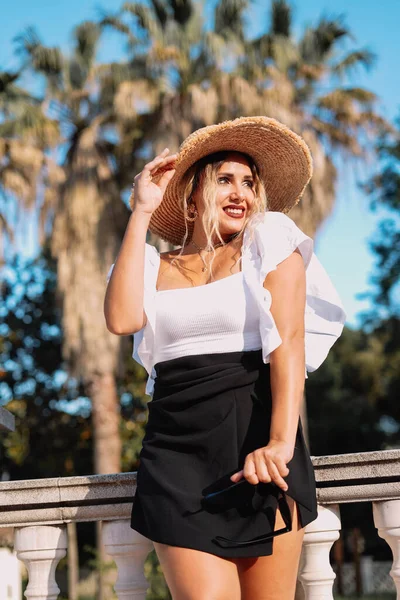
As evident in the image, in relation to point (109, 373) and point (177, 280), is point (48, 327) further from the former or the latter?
point (177, 280)

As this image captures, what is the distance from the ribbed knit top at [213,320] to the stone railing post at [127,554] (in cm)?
87

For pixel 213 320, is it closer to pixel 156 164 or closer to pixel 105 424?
pixel 156 164

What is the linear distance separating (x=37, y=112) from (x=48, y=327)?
7264mm

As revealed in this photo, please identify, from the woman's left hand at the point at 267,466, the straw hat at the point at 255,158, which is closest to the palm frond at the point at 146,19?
the straw hat at the point at 255,158

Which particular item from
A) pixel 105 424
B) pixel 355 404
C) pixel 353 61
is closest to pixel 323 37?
pixel 353 61

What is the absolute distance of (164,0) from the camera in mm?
15508

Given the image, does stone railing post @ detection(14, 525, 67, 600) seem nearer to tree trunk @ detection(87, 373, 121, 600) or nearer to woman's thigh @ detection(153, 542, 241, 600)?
woman's thigh @ detection(153, 542, 241, 600)

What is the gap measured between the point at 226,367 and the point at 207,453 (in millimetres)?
248

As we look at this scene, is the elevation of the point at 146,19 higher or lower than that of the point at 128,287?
higher

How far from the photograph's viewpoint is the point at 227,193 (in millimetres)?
2787

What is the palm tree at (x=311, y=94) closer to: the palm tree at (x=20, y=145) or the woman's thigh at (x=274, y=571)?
the palm tree at (x=20, y=145)

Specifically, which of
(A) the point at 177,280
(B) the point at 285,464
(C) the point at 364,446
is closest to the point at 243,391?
(B) the point at 285,464

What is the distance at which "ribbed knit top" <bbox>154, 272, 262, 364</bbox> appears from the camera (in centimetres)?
248

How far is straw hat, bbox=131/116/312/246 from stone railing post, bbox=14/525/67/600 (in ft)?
3.88
